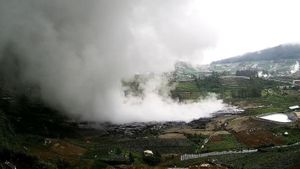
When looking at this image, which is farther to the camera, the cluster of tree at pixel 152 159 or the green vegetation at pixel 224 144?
the green vegetation at pixel 224 144

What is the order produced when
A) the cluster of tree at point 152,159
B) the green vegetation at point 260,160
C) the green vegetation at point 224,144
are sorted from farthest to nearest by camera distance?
the green vegetation at point 224,144 < the cluster of tree at point 152,159 < the green vegetation at point 260,160

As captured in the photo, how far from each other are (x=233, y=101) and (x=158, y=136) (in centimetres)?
6431

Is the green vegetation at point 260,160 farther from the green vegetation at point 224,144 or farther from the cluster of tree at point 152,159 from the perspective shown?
the green vegetation at point 224,144

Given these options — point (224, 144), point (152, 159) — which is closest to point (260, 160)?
point (224, 144)

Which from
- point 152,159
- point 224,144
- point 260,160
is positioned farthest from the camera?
point 224,144

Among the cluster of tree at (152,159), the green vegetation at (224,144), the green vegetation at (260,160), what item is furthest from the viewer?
the green vegetation at (224,144)

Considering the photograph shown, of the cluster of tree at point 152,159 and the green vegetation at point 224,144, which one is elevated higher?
the green vegetation at point 224,144

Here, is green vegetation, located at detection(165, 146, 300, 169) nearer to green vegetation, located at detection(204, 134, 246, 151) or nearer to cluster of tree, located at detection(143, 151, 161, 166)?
cluster of tree, located at detection(143, 151, 161, 166)

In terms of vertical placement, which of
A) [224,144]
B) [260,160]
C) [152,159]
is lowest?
[260,160]

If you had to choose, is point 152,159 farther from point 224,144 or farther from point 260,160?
point 260,160

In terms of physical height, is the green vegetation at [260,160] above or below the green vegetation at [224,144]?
below

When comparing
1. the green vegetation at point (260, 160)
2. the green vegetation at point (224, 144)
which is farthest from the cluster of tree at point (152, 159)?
the green vegetation at point (224, 144)

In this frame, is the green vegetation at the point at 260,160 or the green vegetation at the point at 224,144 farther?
the green vegetation at the point at 224,144

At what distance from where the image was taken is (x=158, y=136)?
9744cm
